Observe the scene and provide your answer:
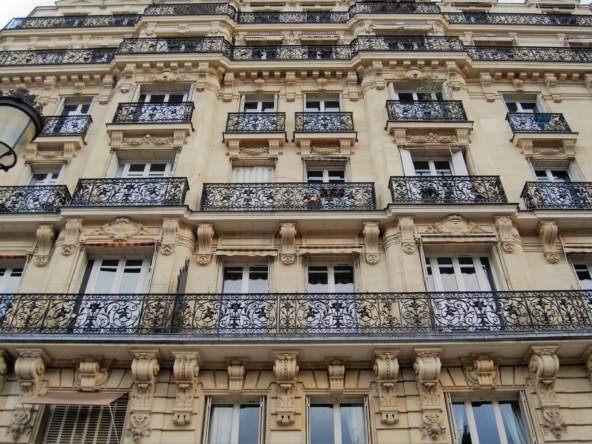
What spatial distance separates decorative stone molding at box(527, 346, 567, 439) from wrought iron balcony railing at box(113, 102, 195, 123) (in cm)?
908

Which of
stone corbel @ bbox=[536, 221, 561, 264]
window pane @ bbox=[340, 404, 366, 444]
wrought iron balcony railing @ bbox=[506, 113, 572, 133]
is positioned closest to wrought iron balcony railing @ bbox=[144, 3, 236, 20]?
wrought iron balcony railing @ bbox=[506, 113, 572, 133]

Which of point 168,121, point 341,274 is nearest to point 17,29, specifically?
point 168,121

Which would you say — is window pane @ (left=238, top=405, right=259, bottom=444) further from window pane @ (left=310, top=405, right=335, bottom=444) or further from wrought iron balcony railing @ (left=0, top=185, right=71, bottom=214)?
wrought iron balcony railing @ (left=0, top=185, right=71, bottom=214)

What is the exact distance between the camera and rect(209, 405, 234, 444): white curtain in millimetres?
7984

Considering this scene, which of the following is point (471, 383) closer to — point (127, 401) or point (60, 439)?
point (127, 401)

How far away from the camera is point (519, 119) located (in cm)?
1309

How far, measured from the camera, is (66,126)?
527 inches

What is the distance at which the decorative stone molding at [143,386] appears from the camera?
7.84 meters

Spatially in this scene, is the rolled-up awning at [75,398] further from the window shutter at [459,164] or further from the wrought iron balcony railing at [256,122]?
the window shutter at [459,164]

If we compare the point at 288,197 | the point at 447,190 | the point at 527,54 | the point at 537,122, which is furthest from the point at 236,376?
the point at 527,54

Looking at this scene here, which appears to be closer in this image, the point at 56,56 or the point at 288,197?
the point at 288,197

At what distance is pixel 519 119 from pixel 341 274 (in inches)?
257

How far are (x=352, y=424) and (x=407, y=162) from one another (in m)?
6.10

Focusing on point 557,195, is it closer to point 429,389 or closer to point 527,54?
point 429,389
